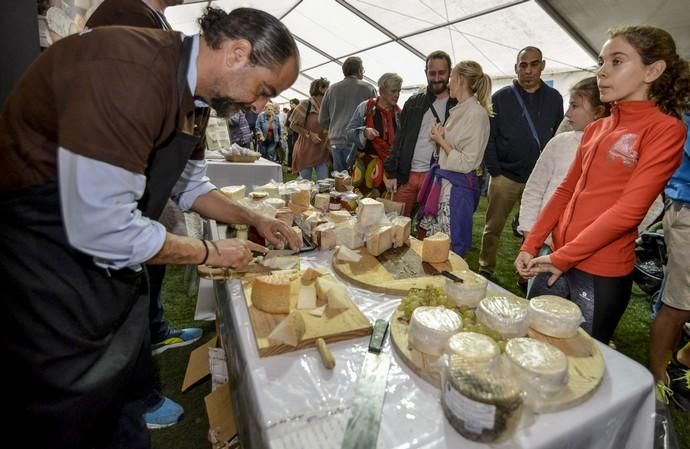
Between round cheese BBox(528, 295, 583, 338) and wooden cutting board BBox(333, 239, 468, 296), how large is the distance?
402mm

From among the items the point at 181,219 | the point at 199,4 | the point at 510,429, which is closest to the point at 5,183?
the point at 510,429

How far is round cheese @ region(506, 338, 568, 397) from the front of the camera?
0.90m

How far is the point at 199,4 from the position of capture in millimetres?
8047

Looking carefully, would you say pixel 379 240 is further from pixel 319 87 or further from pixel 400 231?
pixel 319 87

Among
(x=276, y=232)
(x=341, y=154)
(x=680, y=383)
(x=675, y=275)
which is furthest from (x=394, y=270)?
(x=341, y=154)

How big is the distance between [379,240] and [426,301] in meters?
0.64

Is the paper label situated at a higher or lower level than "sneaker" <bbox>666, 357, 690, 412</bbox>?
higher

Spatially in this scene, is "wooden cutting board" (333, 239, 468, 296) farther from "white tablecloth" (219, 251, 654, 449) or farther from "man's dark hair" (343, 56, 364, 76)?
"man's dark hair" (343, 56, 364, 76)

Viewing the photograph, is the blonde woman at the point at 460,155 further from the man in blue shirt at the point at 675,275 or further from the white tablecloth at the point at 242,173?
the white tablecloth at the point at 242,173

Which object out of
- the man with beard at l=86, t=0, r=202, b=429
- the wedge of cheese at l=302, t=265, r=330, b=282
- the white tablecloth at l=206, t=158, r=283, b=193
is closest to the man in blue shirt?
the wedge of cheese at l=302, t=265, r=330, b=282

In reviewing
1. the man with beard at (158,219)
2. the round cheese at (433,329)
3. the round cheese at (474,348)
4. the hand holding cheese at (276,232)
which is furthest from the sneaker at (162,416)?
the round cheese at (474,348)

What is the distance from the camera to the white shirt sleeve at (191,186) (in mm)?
1683

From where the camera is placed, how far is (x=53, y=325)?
3.19 feet

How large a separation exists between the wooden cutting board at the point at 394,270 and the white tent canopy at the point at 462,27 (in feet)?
16.9
